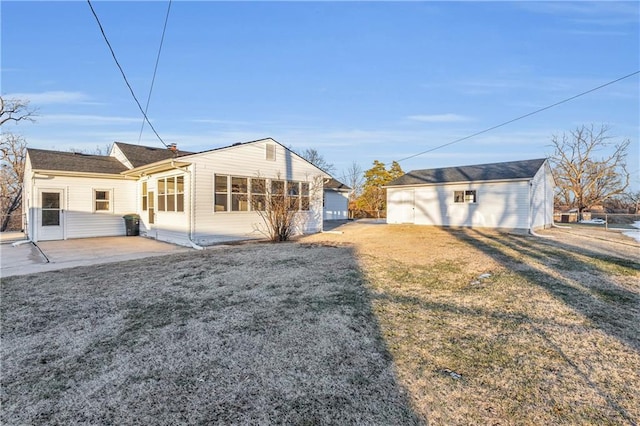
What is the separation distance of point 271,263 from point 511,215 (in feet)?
42.7

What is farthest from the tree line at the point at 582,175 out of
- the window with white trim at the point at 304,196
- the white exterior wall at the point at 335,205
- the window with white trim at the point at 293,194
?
the window with white trim at the point at 293,194

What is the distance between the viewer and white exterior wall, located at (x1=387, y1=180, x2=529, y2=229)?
14406mm

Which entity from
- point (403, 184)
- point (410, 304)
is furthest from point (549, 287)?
point (403, 184)

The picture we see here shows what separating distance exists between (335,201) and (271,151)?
42.0 ft

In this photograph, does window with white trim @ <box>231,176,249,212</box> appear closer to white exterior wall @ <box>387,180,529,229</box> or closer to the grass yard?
the grass yard

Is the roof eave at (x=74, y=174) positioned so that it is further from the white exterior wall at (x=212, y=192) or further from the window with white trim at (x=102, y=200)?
the white exterior wall at (x=212, y=192)

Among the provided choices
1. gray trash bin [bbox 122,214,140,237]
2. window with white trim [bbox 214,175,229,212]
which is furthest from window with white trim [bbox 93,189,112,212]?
window with white trim [bbox 214,175,229,212]

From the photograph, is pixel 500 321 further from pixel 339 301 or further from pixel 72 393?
pixel 72 393

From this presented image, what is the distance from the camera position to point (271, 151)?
38.7 ft

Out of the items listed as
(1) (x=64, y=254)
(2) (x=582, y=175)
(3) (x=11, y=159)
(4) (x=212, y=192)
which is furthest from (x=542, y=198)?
(3) (x=11, y=159)

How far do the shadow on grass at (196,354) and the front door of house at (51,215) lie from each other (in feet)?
25.3

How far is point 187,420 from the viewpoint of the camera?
1.90 meters

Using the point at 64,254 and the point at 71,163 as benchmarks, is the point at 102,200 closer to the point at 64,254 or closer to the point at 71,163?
the point at 71,163

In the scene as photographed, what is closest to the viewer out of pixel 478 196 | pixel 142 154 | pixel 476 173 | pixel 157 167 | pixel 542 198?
pixel 157 167
